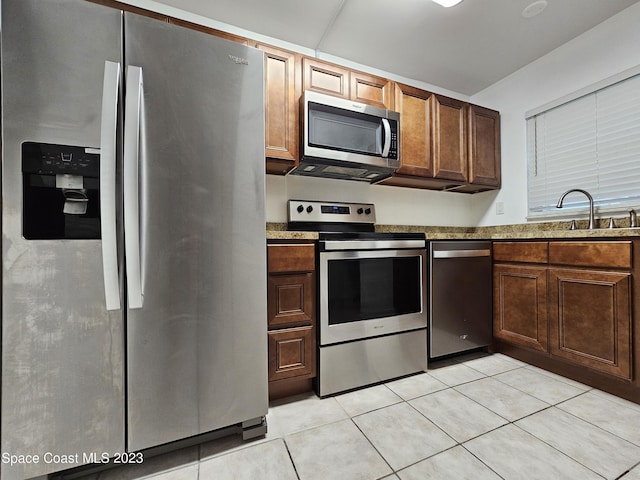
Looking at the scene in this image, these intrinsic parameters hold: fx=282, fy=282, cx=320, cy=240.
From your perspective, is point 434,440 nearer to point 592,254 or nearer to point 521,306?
point 521,306

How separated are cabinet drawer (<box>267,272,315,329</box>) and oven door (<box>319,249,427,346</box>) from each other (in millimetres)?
76

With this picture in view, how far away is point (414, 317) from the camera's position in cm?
189

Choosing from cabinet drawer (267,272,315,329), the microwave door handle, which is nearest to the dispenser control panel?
cabinet drawer (267,272,315,329)

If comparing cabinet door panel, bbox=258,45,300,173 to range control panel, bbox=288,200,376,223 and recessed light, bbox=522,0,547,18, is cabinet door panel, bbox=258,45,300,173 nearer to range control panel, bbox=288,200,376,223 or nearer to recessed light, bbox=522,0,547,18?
range control panel, bbox=288,200,376,223

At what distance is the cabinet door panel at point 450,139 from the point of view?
2.34 m

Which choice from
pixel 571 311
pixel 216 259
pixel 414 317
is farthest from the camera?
pixel 414 317

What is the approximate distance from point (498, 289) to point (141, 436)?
2343 millimetres

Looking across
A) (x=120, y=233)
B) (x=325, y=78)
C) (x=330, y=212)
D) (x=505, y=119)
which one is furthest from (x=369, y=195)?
(x=120, y=233)

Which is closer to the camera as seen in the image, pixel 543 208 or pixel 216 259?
pixel 216 259

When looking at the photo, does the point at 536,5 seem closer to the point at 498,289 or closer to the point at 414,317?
the point at 498,289

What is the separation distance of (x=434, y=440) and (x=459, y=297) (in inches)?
41.5

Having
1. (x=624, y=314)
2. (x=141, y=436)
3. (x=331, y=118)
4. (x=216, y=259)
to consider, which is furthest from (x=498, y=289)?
(x=141, y=436)

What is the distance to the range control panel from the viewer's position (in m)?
2.16

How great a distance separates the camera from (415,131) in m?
2.25
